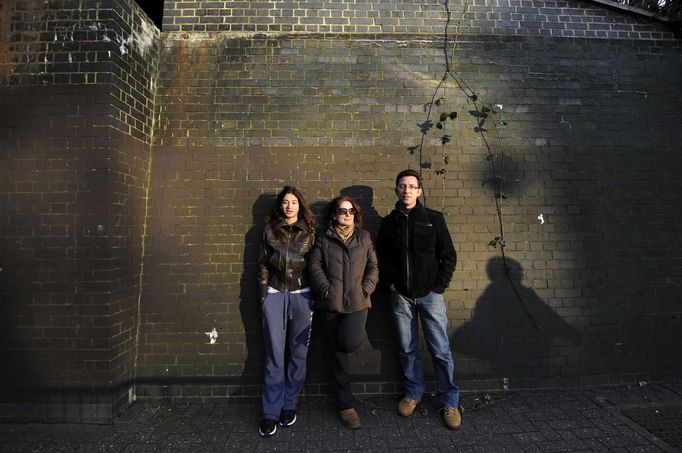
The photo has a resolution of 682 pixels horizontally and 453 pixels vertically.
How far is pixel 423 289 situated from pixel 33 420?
3.86 metres

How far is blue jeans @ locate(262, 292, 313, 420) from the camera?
10.8 ft

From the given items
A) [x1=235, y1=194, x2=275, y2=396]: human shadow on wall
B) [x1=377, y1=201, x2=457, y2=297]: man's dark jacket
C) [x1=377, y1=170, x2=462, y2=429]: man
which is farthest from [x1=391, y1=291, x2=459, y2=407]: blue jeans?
[x1=235, y1=194, x2=275, y2=396]: human shadow on wall

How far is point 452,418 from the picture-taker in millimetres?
3203

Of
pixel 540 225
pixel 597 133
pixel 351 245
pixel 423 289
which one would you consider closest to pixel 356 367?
pixel 423 289

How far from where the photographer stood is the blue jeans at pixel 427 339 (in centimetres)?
337

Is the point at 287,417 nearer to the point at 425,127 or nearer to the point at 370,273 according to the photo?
the point at 370,273

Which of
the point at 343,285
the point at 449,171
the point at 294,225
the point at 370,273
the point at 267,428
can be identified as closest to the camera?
the point at 267,428

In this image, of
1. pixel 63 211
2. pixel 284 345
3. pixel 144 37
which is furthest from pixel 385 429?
pixel 144 37

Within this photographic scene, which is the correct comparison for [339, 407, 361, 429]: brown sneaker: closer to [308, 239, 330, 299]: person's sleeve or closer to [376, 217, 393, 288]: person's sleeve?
[308, 239, 330, 299]: person's sleeve

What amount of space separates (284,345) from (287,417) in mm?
640

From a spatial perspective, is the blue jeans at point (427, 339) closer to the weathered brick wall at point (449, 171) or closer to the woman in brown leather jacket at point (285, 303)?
the weathered brick wall at point (449, 171)

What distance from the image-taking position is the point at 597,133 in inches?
163

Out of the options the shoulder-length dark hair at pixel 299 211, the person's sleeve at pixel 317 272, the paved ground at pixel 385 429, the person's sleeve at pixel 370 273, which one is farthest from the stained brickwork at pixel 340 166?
the person's sleeve at pixel 317 272

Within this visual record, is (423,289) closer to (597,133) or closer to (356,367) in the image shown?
(356,367)
